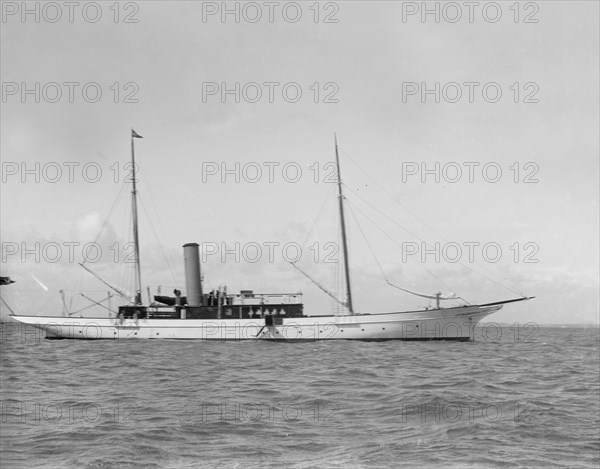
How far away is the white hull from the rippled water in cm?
2617

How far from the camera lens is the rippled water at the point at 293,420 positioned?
10.2m

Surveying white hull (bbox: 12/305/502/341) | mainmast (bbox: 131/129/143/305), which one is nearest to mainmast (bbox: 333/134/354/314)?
white hull (bbox: 12/305/502/341)

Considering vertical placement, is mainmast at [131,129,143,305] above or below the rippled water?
above

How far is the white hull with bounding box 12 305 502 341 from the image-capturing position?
48719 mm

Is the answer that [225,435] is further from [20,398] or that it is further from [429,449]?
[20,398]

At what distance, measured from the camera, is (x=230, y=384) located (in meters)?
19.3

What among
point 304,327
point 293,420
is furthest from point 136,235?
point 293,420

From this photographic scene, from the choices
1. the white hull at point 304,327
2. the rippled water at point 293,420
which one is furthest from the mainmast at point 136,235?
the rippled water at point 293,420

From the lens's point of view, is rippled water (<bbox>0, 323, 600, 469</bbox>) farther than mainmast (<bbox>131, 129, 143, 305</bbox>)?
No

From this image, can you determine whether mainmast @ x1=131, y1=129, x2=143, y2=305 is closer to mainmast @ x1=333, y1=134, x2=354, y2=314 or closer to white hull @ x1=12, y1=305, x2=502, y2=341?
white hull @ x1=12, y1=305, x2=502, y2=341

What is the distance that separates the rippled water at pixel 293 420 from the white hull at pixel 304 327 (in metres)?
26.2

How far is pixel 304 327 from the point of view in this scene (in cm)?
4897

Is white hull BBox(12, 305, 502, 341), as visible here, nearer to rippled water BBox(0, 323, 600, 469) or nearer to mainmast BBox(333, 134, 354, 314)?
mainmast BBox(333, 134, 354, 314)

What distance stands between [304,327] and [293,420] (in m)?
36.0
